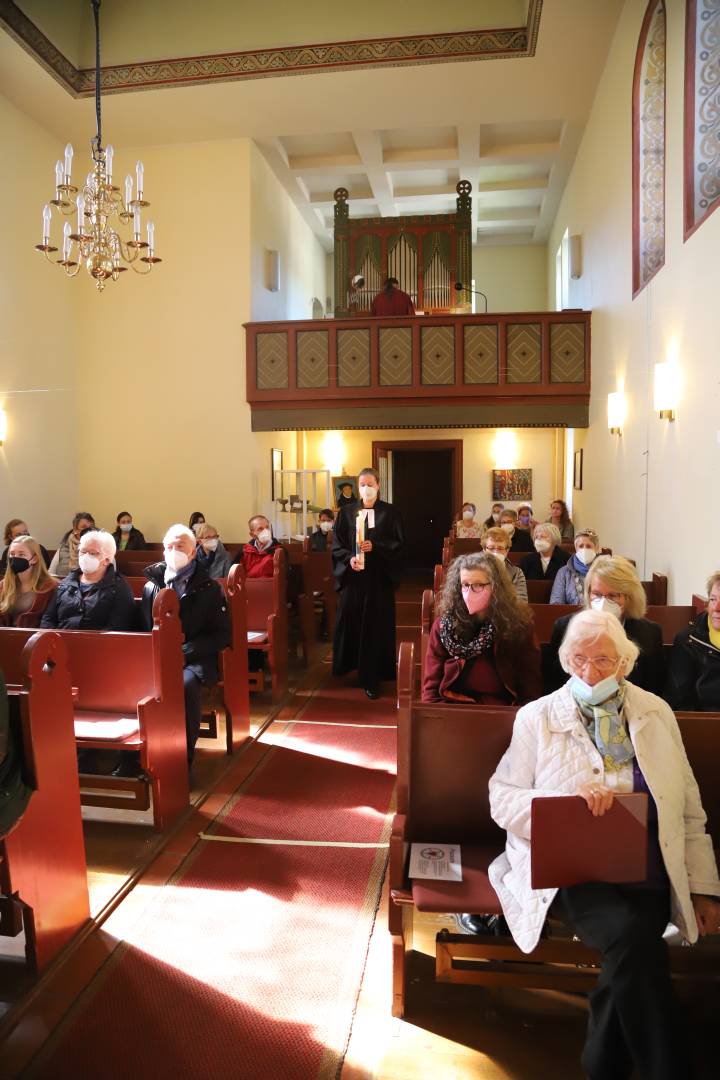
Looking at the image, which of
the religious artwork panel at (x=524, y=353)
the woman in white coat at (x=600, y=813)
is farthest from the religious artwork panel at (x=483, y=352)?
the woman in white coat at (x=600, y=813)

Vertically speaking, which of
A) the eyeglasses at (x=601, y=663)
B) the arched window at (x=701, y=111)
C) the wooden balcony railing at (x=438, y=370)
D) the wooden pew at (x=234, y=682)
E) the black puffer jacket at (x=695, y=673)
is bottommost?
the wooden pew at (x=234, y=682)

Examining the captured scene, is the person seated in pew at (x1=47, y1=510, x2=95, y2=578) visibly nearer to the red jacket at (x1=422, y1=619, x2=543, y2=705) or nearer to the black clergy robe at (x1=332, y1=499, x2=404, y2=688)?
the black clergy robe at (x1=332, y1=499, x2=404, y2=688)

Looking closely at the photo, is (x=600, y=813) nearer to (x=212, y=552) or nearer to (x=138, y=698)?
(x=138, y=698)

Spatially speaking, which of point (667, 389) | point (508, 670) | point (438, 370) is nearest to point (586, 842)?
point (508, 670)

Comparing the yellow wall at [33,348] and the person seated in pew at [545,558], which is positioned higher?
the yellow wall at [33,348]

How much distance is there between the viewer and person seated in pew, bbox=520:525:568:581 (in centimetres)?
610

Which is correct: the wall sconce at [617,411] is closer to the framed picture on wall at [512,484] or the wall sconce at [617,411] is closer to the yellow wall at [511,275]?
the framed picture on wall at [512,484]

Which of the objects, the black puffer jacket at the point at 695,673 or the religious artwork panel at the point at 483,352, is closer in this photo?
the black puffer jacket at the point at 695,673

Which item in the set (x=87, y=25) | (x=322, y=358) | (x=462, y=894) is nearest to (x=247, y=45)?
(x=87, y=25)

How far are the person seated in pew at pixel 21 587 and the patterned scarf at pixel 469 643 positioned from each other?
2.93m

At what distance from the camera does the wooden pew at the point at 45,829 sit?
2.60 metres

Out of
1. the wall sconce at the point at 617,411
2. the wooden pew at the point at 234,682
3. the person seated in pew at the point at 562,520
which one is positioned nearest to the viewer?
the wooden pew at the point at 234,682

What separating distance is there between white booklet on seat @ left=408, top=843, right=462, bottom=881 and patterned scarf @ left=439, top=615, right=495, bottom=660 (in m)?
0.82

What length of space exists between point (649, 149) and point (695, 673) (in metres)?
5.42
